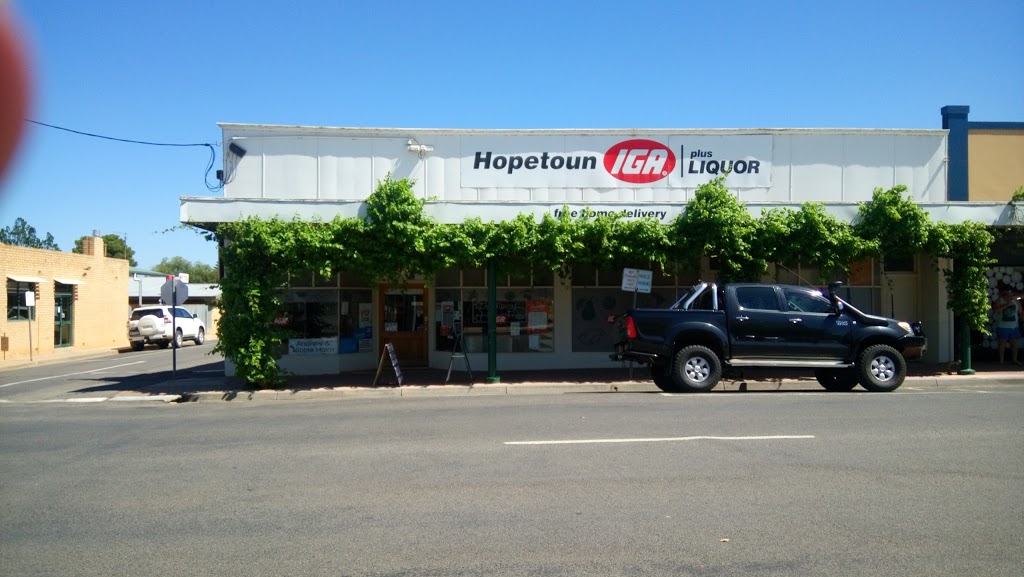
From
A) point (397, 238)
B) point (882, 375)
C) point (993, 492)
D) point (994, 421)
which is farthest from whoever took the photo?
point (397, 238)

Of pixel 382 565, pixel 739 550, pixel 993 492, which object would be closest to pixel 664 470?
pixel 739 550

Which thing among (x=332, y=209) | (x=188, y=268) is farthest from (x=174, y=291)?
(x=188, y=268)

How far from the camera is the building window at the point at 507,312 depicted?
1836cm

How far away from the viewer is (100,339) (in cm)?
3384

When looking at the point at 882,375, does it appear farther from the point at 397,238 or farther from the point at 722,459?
the point at 397,238

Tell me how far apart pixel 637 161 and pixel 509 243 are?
5.15m

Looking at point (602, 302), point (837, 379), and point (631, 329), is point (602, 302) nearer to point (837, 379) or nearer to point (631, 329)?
point (631, 329)

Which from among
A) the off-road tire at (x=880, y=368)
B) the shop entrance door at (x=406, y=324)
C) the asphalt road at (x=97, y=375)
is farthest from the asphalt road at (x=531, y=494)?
the shop entrance door at (x=406, y=324)

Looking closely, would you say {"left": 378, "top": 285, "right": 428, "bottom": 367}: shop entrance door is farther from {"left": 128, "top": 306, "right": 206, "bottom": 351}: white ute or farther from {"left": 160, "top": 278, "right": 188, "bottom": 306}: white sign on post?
{"left": 128, "top": 306, "right": 206, "bottom": 351}: white ute

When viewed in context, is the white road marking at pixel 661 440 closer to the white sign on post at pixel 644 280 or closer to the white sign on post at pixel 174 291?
the white sign on post at pixel 644 280

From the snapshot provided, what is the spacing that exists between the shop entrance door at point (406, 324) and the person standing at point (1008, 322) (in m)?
13.7

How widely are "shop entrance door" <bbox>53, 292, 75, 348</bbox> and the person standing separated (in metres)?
31.4

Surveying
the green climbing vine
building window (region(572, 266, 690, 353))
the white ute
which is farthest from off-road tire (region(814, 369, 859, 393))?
the white ute

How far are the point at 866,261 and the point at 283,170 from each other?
46.0 ft
